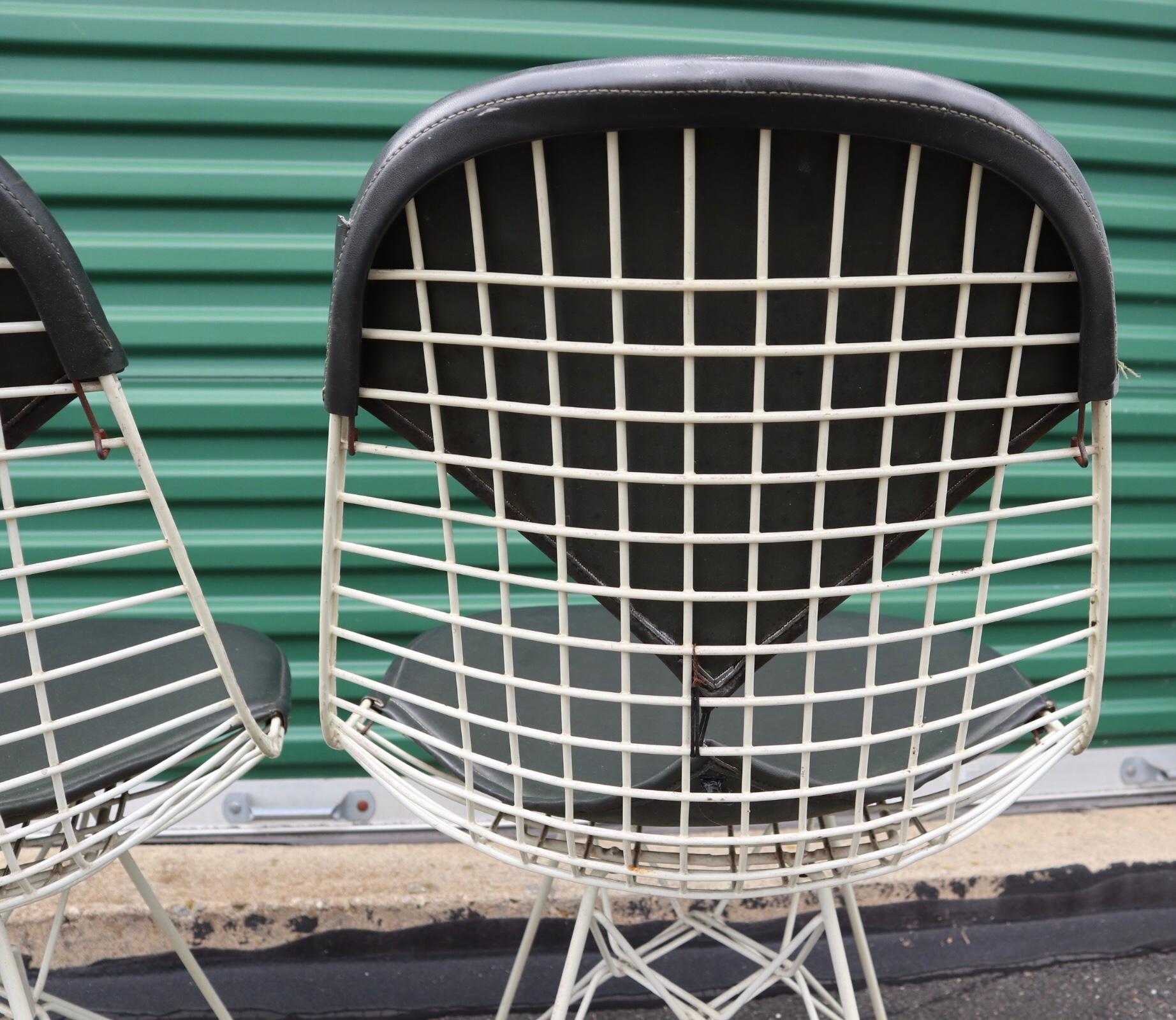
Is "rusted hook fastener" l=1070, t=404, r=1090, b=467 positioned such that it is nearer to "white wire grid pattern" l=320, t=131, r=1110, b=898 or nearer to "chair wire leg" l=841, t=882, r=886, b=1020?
"white wire grid pattern" l=320, t=131, r=1110, b=898

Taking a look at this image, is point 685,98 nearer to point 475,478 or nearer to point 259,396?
point 475,478

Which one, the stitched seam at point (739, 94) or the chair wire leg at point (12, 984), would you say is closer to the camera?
the stitched seam at point (739, 94)

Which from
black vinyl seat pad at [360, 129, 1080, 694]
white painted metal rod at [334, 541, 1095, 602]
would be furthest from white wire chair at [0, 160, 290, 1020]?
black vinyl seat pad at [360, 129, 1080, 694]

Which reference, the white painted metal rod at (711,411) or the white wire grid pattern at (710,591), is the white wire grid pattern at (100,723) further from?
the white painted metal rod at (711,411)

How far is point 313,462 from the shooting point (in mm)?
1934

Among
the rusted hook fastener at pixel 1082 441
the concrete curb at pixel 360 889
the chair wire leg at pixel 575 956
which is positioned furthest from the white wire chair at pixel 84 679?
the rusted hook fastener at pixel 1082 441

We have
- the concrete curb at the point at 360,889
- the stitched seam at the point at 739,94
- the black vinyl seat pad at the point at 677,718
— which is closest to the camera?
the stitched seam at the point at 739,94

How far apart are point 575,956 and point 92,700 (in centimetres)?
61

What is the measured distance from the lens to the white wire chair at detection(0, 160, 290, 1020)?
27.7 inches

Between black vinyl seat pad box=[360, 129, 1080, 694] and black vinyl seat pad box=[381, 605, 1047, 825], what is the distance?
0.13 m

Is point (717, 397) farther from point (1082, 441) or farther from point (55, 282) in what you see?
point (55, 282)

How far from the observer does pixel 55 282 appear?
69 centimetres

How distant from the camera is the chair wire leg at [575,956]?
0.97 meters

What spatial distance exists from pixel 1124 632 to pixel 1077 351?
1801 mm
